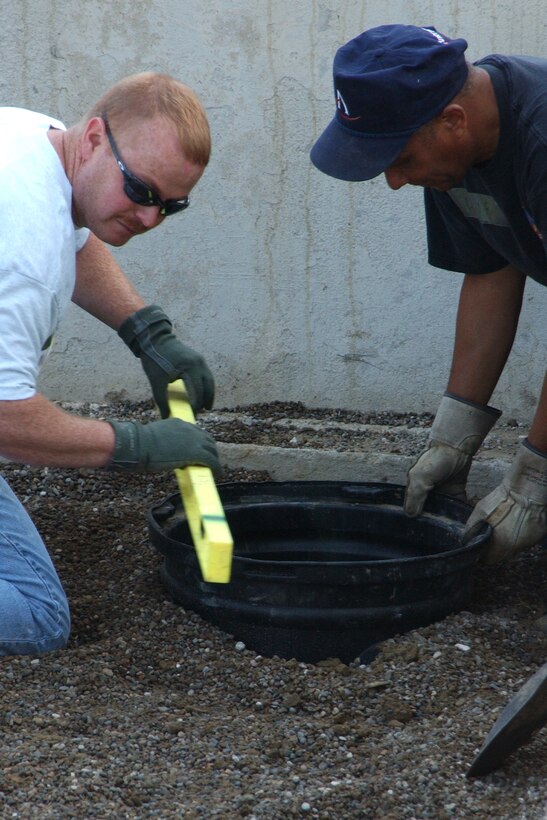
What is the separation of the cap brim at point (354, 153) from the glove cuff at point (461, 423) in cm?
89

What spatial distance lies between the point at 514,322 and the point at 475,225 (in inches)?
13.8

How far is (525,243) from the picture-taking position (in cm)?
264

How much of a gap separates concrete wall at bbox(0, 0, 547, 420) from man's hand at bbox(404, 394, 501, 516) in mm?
827

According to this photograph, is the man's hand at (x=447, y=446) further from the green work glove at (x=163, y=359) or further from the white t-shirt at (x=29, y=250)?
the white t-shirt at (x=29, y=250)

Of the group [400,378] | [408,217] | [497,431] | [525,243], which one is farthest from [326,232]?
[525,243]

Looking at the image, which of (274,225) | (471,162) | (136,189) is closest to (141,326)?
(136,189)

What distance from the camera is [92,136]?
2.14 meters

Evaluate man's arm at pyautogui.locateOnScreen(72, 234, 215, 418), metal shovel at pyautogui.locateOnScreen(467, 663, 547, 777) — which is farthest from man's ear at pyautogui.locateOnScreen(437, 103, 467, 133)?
metal shovel at pyautogui.locateOnScreen(467, 663, 547, 777)

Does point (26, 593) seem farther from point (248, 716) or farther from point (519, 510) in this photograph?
point (519, 510)

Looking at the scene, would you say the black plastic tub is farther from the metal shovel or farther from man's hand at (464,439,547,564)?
the metal shovel

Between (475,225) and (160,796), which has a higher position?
(475,225)

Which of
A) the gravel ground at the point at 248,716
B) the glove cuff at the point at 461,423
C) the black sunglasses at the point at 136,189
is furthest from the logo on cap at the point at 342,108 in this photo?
the gravel ground at the point at 248,716

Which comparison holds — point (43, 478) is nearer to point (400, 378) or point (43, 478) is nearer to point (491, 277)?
point (400, 378)

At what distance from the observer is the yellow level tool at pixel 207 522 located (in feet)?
6.47
